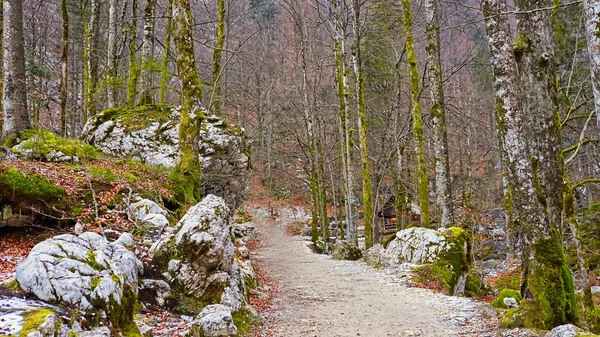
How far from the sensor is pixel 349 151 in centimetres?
1455

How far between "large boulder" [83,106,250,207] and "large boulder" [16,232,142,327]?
689 centimetres

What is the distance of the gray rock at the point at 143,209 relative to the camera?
21.8ft

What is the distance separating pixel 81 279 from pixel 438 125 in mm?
9646

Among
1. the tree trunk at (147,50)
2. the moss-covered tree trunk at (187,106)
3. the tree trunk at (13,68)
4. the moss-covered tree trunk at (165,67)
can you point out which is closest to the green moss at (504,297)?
the moss-covered tree trunk at (187,106)

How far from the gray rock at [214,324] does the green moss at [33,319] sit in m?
1.74

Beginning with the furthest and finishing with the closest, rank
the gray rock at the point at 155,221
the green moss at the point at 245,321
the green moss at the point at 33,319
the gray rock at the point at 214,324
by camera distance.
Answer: the gray rock at the point at 155,221, the green moss at the point at 245,321, the gray rock at the point at 214,324, the green moss at the point at 33,319

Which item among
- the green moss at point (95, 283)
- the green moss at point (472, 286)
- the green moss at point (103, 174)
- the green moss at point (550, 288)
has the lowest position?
the green moss at point (472, 286)

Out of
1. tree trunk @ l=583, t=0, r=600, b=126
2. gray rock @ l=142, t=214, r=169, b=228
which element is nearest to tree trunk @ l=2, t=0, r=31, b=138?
gray rock @ l=142, t=214, r=169, b=228

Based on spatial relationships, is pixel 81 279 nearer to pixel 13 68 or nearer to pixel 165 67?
pixel 13 68

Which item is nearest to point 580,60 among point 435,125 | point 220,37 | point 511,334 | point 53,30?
point 435,125

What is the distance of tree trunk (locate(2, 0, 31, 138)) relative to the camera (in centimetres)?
842

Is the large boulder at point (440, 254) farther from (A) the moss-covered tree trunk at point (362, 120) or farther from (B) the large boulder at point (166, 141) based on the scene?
(B) the large boulder at point (166, 141)

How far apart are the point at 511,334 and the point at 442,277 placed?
4021 millimetres

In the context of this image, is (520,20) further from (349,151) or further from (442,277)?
(349,151)
